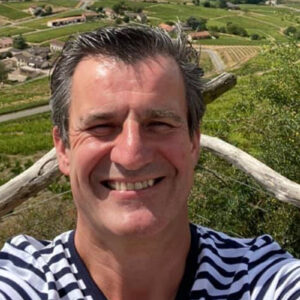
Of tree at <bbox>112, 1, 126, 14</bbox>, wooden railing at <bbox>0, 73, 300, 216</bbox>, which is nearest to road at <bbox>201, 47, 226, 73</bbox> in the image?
tree at <bbox>112, 1, 126, 14</bbox>

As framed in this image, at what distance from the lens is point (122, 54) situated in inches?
59.5

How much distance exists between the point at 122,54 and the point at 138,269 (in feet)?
2.03

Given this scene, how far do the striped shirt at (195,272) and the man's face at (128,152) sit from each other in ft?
0.45

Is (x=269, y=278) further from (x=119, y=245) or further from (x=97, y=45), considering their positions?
(x=97, y=45)

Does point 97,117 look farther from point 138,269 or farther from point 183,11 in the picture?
point 183,11

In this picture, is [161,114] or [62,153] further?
[62,153]

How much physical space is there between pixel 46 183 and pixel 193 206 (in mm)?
2415

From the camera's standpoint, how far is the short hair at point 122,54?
1551 mm

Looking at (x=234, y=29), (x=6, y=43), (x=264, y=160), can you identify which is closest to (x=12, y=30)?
(x=6, y=43)

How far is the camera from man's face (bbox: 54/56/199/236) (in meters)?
1.43

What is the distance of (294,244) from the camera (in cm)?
472

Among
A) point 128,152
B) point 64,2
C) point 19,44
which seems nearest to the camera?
point 128,152

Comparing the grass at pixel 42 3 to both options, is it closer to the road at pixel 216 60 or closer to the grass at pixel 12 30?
the grass at pixel 12 30

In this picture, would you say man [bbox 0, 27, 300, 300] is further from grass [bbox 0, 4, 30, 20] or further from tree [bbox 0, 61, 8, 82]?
grass [bbox 0, 4, 30, 20]
